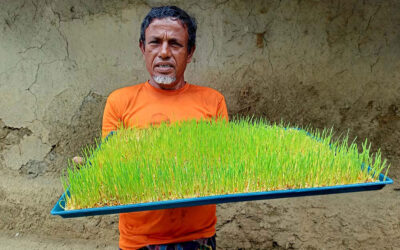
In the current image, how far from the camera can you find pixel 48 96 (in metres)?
2.08

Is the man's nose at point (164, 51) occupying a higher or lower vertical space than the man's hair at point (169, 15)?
lower

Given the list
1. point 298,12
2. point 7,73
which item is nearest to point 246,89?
point 298,12

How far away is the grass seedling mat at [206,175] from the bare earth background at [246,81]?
97cm

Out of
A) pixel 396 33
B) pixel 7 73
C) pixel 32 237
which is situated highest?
pixel 396 33

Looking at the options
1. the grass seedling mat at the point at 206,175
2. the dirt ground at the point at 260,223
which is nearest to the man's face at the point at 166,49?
the grass seedling mat at the point at 206,175

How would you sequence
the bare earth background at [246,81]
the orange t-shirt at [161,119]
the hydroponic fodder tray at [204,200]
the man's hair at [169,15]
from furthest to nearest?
1. the bare earth background at [246,81]
2. the man's hair at [169,15]
3. the orange t-shirt at [161,119]
4. the hydroponic fodder tray at [204,200]

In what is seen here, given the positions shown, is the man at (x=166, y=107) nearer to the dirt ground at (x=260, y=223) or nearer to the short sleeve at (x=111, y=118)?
the short sleeve at (x=111, y=118)

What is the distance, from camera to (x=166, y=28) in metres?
1.29

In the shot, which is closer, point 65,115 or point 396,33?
point 396,33

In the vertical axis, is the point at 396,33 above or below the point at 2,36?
above

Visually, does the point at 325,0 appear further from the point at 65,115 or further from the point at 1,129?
the point at 1,129

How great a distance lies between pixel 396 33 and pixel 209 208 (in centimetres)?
169

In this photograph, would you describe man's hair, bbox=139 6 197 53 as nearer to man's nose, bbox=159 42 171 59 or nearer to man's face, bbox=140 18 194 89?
man's face, bbox=140 18 194 89

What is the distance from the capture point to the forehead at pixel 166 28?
1285 millimetres
